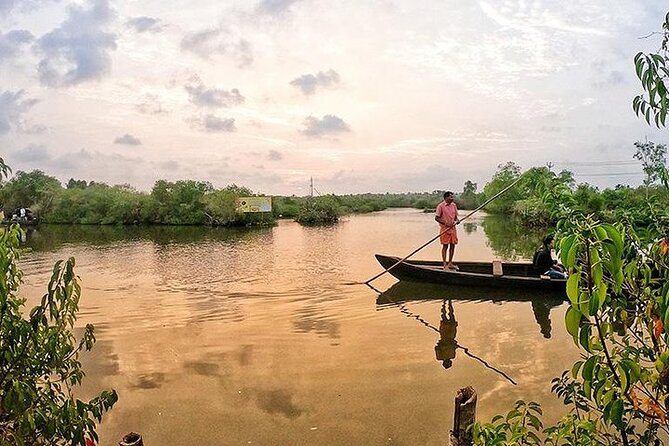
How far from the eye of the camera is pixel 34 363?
2.51m

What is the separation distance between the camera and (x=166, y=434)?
185 inches

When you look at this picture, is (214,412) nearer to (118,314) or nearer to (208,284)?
(118,314)

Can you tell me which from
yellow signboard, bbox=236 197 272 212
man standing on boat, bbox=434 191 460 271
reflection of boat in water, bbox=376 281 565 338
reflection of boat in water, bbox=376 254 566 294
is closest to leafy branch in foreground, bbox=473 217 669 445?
reflection of boat in water, bbox=376 281 565 338

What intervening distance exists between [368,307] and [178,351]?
395 centimetres

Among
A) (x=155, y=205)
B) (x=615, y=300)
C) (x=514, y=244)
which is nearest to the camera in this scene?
(x=615, y=300)

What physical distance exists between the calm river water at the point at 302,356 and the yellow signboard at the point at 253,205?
2493 centimetres

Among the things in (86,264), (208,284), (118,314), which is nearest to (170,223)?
(86,264)

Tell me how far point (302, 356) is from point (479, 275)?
5.20 meters

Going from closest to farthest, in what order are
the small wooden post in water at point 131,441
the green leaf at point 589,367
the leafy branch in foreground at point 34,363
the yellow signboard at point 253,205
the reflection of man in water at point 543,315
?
the green leaf at point 589,367 → the leafy branch in foreground at point 34,363 → the small wooden post in water at point 131,441 → the reflection of man in water at point 543,315 → the yellow signboard at point 253,205

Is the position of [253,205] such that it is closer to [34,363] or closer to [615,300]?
[34,363]

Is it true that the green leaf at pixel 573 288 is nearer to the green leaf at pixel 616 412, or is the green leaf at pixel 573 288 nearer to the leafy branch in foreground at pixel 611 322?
the leafy branch in foreground at pixel 611 322

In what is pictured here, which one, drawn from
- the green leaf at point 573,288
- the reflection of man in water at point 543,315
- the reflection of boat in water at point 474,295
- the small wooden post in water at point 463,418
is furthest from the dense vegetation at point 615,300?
the reflection of boat in water at point 474,295

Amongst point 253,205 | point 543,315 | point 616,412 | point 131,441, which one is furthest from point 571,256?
point 253,205

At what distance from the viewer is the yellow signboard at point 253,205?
3838 centimetres
